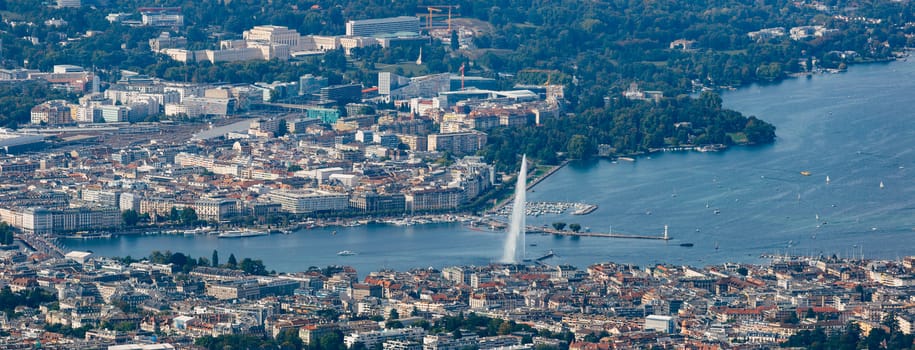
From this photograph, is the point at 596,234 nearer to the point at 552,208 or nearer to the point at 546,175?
the point at 552,208

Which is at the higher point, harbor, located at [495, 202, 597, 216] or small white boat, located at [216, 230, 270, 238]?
harbor, located at [495, 202, 597, 216]

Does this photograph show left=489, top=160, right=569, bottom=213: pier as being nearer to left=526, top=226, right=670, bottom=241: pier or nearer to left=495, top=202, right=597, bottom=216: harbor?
left=495, top=202, right=597, bottom=216: harbor

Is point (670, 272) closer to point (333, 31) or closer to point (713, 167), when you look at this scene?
point (713, 167)

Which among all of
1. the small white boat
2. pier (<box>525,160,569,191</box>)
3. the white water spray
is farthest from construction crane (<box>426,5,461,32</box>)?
the white water spray

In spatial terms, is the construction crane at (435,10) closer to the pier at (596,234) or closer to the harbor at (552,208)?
the harbor at (552,208)

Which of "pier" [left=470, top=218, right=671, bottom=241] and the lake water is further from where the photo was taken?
"pier" [left=470, top=218, right=671, bottom=241]

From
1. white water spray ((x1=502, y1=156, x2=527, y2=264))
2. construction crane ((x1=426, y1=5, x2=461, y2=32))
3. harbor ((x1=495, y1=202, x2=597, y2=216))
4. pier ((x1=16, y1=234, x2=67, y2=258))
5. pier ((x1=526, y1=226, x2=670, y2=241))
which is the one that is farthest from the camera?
construction crane ((x1=426, y1=5, x2=461, y2=32))

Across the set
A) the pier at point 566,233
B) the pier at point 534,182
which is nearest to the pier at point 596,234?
the pier at point 566,233

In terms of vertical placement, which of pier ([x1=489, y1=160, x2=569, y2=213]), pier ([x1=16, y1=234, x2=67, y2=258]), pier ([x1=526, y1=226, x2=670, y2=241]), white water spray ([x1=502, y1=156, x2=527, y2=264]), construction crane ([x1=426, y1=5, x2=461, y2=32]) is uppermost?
construction crane ([x1=426, y1=5, x2=461, y2=32])
